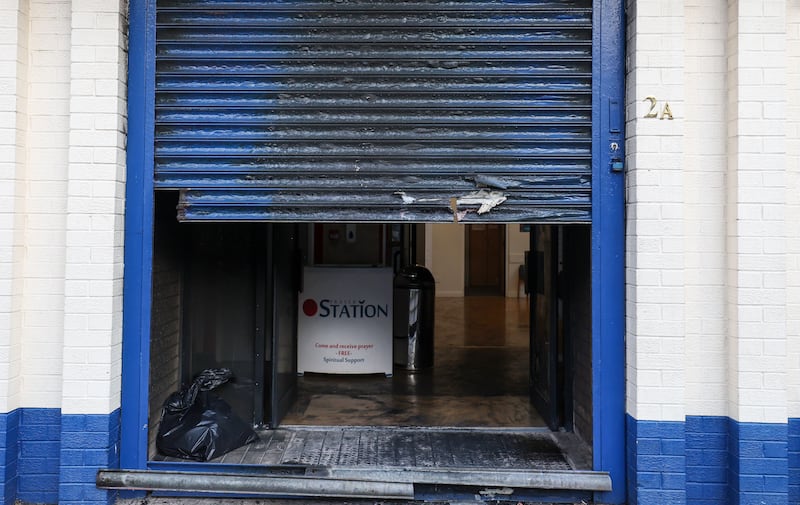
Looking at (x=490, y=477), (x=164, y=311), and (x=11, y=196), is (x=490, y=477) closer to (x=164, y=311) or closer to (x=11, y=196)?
(x=164, y=311)

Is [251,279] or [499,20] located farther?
[251,279]

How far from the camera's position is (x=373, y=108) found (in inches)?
157

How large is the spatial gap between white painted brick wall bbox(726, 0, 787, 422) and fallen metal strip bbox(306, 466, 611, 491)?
1.05m

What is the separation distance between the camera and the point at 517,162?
3.98 meters

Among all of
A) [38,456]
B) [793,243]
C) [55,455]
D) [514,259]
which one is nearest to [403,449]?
[55,455]

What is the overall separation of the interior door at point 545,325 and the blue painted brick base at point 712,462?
4.83ft

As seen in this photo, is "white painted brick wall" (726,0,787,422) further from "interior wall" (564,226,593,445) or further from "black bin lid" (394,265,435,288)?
"black bin lid" (394,265,435,288)

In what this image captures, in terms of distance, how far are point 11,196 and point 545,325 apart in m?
4.51

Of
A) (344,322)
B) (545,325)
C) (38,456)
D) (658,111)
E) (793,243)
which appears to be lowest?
(38,456)

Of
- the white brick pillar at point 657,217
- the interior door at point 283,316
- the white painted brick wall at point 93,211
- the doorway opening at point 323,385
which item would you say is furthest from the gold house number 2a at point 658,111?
the white painted brick wall at point 93,211

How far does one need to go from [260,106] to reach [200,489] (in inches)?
102

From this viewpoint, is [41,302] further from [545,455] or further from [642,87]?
[642,87]

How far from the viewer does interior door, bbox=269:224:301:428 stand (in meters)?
5.25

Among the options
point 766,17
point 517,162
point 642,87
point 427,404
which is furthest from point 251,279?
point 766,17
